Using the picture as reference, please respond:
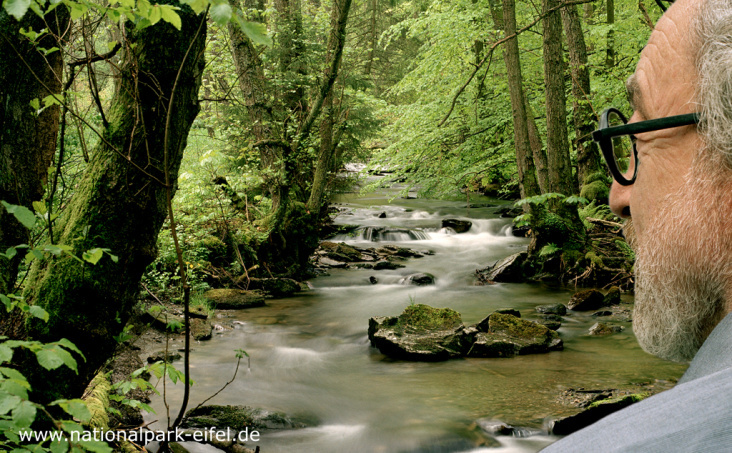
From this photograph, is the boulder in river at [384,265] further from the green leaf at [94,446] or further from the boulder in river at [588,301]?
the green leaf at [94,446]

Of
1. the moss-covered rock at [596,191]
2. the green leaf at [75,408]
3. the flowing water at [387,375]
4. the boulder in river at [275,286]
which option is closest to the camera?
the green leaf at [75,408]

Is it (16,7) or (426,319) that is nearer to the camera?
(16,7)

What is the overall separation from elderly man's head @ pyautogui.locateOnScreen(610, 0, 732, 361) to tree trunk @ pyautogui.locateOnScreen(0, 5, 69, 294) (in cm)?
323

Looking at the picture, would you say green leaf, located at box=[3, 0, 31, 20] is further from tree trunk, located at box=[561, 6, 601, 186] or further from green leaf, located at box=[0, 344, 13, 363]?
tree trunk, located at box=[561, 6, 601, 186]

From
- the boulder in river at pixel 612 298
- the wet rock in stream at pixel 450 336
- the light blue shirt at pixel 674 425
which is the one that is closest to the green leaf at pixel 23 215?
the light blue shirt at pixel 674 425

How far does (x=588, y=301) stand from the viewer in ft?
27.3

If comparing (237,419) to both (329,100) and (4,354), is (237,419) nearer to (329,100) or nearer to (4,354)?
(4,354)

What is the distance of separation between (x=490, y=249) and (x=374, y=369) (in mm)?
8056

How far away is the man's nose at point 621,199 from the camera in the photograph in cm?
159

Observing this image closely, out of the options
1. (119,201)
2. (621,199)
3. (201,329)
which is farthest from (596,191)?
(119,201)

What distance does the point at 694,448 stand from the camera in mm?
554

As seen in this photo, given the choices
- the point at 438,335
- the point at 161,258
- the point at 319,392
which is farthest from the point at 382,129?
the point at 319,392

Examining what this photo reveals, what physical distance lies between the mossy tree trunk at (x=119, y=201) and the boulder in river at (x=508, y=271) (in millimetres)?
8956

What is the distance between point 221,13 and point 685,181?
1400 millimetres
